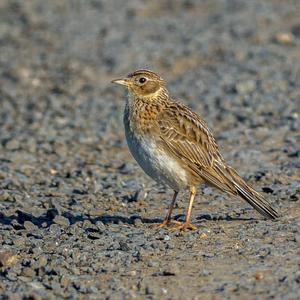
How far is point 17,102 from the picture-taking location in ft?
58.9

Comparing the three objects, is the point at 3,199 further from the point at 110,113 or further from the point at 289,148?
the point at 110,113

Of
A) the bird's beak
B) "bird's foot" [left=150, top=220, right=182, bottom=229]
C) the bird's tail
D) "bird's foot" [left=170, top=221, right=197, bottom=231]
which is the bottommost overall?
"bird's foot" [left=170, top=221, right=197, bottom=231]

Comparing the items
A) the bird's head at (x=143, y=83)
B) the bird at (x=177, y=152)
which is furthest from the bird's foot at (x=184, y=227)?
the bird's head at (x=143, y=83)

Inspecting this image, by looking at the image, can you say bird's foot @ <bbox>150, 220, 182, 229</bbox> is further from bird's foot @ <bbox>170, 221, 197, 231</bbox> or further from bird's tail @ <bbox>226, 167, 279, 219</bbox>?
bird's tail @ <bbox>226, 167, 279, 219</bbox>

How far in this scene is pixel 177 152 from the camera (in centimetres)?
1014

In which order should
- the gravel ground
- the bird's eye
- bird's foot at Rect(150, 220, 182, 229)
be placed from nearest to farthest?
the gravel ground, bird's foot at Rect(150, 220, 182, 229), the bird's eye

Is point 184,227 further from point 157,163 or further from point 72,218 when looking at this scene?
point 72,218

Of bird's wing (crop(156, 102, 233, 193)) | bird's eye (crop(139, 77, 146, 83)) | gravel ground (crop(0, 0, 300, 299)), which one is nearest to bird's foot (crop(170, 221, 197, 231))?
gravel ground (crop(0, 0, 300, 299))

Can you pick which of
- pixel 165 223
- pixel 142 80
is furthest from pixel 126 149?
pixel 165 223

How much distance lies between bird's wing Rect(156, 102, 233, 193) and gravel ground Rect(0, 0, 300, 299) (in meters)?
0.53

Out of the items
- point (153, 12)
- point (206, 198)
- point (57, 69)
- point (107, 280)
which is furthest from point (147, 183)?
point (153, 12)

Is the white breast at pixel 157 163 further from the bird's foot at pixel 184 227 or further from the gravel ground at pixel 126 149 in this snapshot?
the gravel ground at pixel 126 149

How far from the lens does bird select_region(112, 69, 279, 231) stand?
394 inches

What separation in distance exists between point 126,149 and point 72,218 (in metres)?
3.97
